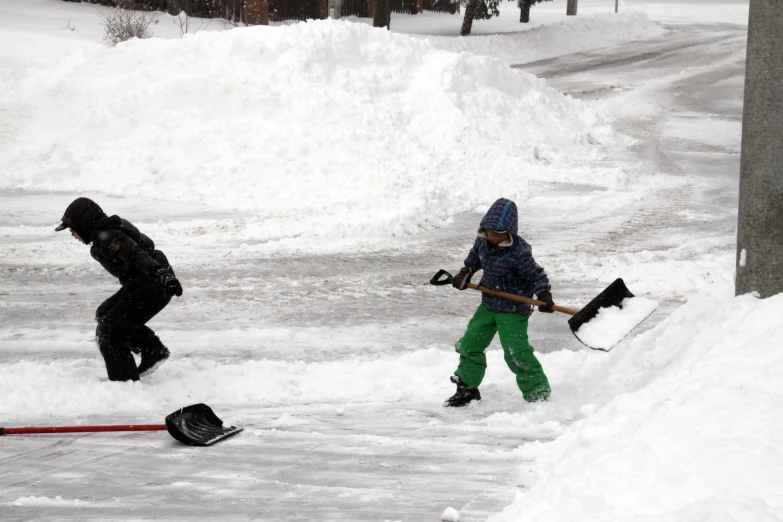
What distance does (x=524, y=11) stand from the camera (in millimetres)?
34062

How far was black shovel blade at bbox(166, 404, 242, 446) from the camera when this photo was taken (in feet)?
16.2

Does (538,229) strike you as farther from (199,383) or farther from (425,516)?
(425,516)

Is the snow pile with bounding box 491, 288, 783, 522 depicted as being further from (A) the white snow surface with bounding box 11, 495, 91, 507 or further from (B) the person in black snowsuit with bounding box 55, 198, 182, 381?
(B) the person in black snowsuit with bounding box 55, 198, 182, 381

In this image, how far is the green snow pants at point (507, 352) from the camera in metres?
5.50

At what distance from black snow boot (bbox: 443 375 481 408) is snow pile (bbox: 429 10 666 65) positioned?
21926 mm

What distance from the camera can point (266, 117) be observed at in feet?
41.5

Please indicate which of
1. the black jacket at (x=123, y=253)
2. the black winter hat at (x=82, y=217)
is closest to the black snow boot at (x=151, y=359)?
the black jacket at (x=123, y=253)

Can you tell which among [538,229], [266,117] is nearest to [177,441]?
[538,229]

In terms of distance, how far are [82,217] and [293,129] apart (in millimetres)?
6861

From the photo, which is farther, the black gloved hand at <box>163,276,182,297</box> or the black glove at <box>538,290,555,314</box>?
the black gloved hand at <box>163,276,182,297</box>

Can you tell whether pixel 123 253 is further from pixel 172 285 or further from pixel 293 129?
pixel 293 129

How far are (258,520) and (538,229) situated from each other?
279 inches

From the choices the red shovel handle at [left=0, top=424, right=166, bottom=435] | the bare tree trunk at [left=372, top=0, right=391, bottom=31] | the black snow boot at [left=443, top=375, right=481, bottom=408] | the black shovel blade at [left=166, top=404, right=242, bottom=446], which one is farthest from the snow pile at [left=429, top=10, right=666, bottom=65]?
the red shovel handle at [left=0, top=424, right=166, bottom=435]

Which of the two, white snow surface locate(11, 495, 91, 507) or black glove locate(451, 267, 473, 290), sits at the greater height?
black glove locate(451, 267, 473, 290)
